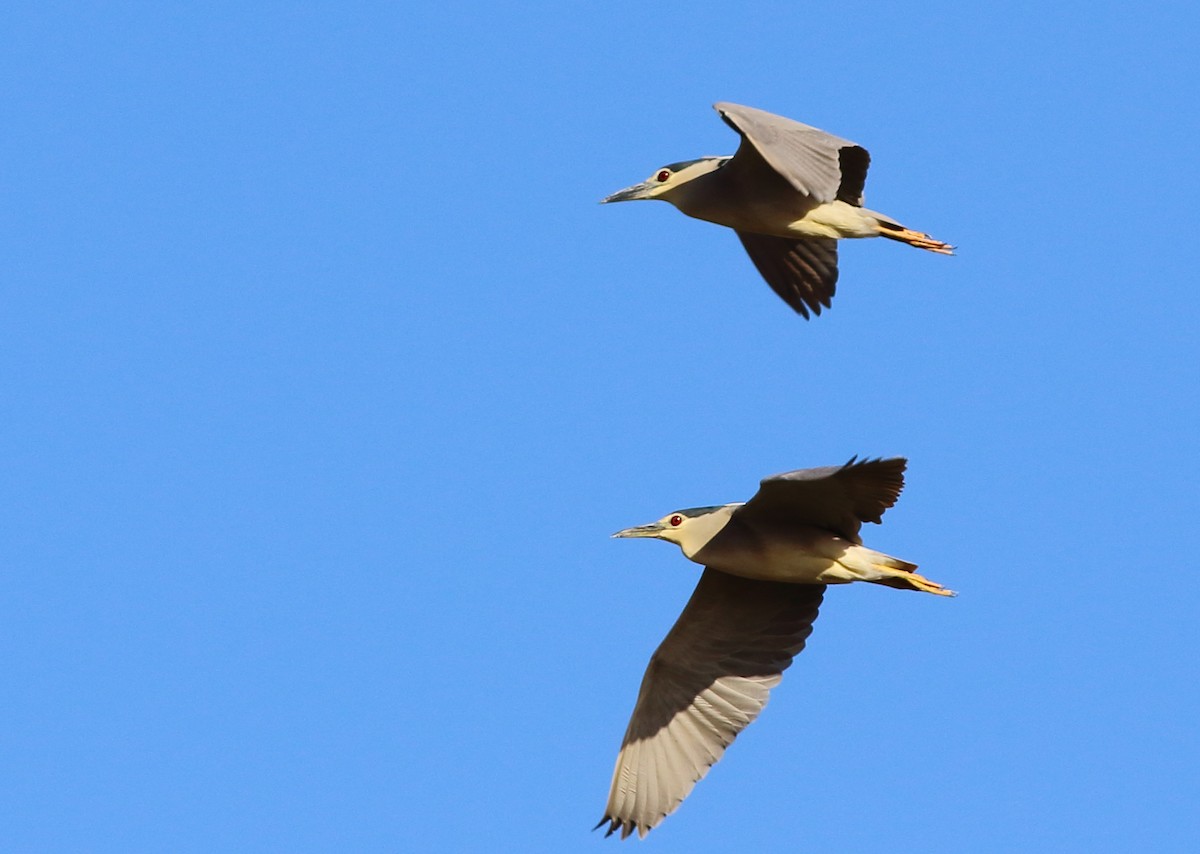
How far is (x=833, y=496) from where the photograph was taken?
1218 cm

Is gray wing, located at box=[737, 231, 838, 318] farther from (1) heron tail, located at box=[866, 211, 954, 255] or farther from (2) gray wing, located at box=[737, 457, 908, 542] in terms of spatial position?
(2) gray wing, located at box=[737, 457, 908, 542]

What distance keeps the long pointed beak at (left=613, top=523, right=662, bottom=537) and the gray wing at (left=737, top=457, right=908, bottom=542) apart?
601 mm

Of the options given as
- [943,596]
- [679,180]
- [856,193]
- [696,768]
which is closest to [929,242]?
[856,193]

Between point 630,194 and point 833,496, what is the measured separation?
3266 millimetres

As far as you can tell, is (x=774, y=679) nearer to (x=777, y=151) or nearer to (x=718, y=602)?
(x=718, y=602)

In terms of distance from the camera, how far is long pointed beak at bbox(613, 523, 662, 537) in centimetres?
1298

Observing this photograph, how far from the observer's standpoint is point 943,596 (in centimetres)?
1273

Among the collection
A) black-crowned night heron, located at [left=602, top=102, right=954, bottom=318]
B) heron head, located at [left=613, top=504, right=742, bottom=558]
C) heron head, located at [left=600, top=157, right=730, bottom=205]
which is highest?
heron head, located at [left=600, top=157, right=730, bottom=205]

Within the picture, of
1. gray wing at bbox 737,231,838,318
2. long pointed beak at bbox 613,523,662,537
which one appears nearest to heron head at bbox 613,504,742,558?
long pointed beak at bbox 613,523,662,537

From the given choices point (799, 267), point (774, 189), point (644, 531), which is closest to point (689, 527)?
point (644, 531)

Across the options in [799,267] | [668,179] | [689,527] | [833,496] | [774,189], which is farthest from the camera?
[799,267]

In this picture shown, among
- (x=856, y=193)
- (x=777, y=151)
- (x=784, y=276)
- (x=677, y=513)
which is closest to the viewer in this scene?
(x=777, y=151)

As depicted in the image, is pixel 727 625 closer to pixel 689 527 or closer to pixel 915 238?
pixel 689 527

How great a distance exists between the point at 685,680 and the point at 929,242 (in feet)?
11.2
